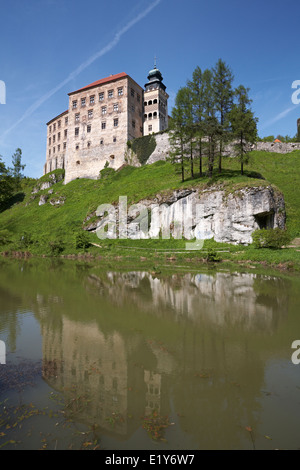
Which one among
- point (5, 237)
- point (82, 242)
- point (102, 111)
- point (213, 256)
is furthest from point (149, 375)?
point (102, 111)

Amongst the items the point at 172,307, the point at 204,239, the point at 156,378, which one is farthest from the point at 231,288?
the point at 204,239

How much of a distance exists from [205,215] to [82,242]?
16.1 m

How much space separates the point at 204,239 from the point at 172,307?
20337 millimetres

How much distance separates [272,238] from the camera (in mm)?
23391

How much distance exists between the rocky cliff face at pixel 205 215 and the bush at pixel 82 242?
3.30 metres

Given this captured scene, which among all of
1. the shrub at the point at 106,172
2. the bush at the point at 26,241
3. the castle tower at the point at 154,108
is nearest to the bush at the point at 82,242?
the bush at the point at 26,241

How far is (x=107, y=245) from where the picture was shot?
1309 inches

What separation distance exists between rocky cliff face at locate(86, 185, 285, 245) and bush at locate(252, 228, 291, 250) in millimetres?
1977

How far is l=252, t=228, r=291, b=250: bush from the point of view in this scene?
915 inches

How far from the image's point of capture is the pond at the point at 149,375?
3.58 m

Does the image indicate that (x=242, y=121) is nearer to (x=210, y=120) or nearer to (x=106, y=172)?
(x=210, y=120)

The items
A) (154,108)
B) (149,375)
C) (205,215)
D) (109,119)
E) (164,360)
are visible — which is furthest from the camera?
(154,108)

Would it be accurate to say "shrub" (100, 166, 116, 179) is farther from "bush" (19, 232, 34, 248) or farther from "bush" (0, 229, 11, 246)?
"bush" (0, 229, 11, 246)
